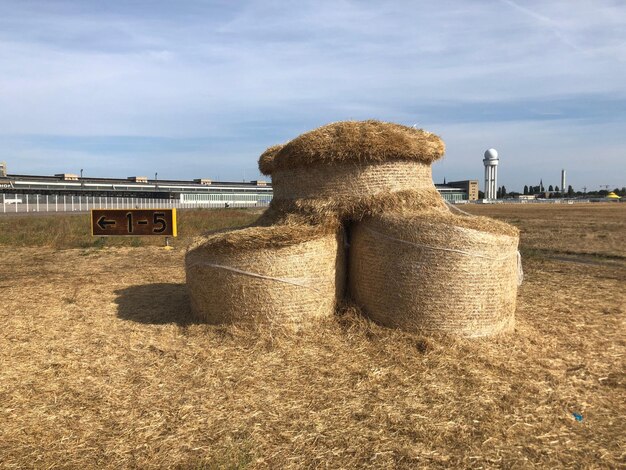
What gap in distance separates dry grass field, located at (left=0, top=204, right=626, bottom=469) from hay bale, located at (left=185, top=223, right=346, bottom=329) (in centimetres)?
25

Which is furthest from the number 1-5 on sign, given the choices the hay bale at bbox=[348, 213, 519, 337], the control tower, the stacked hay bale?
the control tower

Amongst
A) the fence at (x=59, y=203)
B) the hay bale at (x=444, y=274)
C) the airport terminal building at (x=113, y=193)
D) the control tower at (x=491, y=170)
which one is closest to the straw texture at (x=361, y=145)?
the hay bale at (x=444, y=274)

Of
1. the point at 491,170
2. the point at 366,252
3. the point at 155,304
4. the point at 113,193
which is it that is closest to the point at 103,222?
the point at 155,304

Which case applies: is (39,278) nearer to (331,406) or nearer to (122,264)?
(122,264)

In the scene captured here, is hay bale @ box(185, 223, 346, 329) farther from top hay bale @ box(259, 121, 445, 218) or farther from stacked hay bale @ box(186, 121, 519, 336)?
top hay bale @ box(259, 121, 445, 218)

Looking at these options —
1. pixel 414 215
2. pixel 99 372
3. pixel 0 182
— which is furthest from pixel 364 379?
pixel 0 182

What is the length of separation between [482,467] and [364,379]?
59.2 inches

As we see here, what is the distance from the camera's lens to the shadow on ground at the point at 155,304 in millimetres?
6500

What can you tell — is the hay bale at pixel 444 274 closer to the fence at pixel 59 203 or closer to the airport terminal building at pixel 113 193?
the fence at pixel 59 203

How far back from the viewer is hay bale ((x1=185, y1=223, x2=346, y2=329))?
18.5ft

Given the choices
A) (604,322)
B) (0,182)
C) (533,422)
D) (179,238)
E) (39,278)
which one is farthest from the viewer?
(0,182)

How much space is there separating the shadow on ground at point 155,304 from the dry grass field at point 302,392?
57 millimetres

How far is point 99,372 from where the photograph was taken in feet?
15.5

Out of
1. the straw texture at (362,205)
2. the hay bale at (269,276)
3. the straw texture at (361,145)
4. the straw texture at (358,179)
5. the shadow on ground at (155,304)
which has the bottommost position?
the shadow on ground at (155,304)
